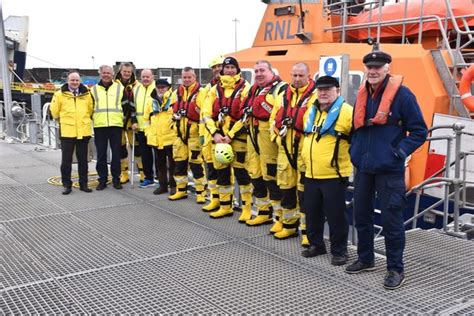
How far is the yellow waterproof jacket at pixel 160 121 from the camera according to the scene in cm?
657

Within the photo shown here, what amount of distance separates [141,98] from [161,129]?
881mm

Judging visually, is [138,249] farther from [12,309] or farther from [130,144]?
[130,144]

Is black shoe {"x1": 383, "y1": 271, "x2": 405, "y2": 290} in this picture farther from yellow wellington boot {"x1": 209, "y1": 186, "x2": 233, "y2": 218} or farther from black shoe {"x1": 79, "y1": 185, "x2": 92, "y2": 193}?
black shoe {"x1": 79, "y1": 185, "x2": 92, "y2": 193}

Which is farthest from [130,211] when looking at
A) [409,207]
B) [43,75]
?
[43,75]

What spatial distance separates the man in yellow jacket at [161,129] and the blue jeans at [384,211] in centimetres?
334

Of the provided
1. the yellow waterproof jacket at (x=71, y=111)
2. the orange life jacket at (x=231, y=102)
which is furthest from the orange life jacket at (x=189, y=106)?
the yellow waterproof jacket at (x=71, y=111)

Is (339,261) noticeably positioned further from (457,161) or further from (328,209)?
(457,161)

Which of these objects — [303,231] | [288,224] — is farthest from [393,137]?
[288,224]

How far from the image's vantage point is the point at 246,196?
554cm

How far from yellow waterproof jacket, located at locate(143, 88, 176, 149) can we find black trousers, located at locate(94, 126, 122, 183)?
71 centimetres

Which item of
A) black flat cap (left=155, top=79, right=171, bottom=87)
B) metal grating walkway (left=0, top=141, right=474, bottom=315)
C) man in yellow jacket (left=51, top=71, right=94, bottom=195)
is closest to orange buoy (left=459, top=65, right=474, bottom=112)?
metal grating walkway (left=0, top=141, right=474, bottom=315)

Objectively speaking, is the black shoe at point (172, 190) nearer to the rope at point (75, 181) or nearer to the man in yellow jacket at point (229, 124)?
the man in yellow jacket at point (229, 124)

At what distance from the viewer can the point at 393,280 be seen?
3.57m

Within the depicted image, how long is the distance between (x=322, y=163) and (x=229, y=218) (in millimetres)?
1978
